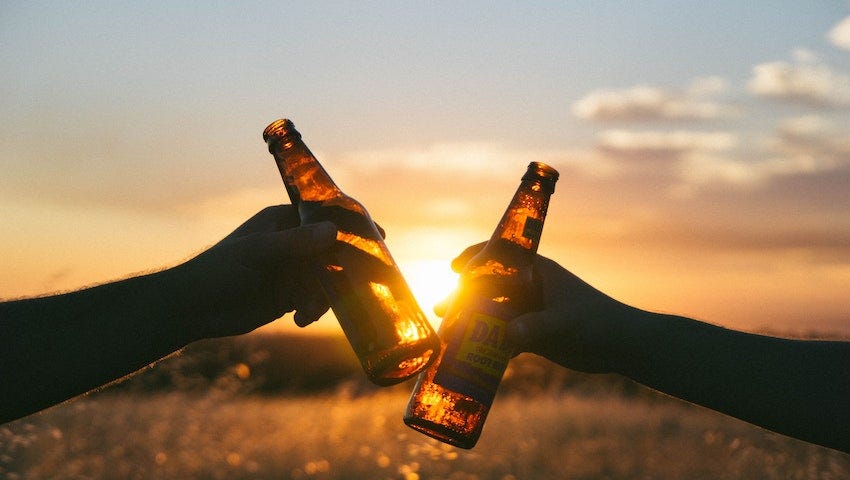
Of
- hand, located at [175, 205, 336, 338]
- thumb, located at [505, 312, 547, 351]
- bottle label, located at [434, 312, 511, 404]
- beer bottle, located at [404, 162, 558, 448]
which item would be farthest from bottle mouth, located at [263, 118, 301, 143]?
thumb, located at [505, 312, 547, 351]

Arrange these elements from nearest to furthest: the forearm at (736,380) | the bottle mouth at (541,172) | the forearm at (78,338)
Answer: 1. the forearm at (78,338)
2. the forearm at (736,380)
3. the bottle mouth at (541,172)

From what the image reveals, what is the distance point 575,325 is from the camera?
8.31 feet

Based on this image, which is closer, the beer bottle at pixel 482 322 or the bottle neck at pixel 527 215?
the beer bottle at pixel 482 322

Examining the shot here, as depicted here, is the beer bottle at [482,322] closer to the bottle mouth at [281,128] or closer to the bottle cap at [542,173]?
the bottle cap at [542,173]

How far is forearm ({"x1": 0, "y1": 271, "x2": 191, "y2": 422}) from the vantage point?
7.77 feet

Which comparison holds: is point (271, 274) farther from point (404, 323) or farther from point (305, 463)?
point (305, 463)

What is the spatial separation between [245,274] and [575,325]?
1160 millimetres

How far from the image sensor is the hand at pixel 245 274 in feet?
8.45

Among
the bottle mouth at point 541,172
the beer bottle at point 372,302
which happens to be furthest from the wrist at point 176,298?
the bottle mouth at point 541,172

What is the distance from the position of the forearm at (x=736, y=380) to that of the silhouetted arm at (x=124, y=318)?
44.7 inches

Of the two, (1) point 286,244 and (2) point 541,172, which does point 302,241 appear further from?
(2) point 541,172

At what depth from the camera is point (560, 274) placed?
2.71 meters

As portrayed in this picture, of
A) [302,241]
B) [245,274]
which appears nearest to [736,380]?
[302,241]

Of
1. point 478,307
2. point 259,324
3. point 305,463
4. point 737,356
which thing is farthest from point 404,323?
point 305,463
